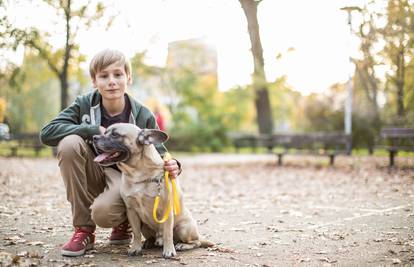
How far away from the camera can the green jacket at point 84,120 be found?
4.32 m

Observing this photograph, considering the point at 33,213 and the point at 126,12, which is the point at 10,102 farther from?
the point at 33,213

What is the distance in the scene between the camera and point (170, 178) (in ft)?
13.5

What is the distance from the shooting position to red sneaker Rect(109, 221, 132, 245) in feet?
15.6

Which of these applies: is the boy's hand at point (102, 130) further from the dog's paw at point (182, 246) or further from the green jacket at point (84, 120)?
the dog's paw at point (182, 246)

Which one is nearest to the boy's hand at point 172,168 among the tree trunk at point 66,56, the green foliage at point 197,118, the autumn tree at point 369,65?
the autumn tree at point 369,65

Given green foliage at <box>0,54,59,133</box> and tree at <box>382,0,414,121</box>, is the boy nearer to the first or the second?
tree at <box>382,0,414,121</box>

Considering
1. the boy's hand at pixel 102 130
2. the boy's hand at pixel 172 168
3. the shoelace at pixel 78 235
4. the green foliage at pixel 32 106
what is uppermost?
the green foliage at pixel 32 106

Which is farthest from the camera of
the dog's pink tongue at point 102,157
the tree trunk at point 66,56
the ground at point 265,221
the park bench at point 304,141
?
the tree trunk at point 66,56

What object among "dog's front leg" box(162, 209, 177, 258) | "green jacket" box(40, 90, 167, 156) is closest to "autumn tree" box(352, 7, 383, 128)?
"green jacket" box(40, 90, 167, 156)

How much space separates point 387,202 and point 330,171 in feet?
18.2

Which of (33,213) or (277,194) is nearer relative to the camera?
(33,213)

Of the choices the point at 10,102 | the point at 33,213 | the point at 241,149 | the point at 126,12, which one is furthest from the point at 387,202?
the point at 10,102

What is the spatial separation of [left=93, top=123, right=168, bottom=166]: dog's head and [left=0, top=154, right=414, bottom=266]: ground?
0.96 meters

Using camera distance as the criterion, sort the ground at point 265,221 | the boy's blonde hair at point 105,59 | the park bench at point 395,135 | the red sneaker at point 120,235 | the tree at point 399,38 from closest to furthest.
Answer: the ground at point 265,221
the boy's blonde hair at point 105,59
the red sneaker at point 120,235
the tree at point 399,38
the park bench at point 395,135
